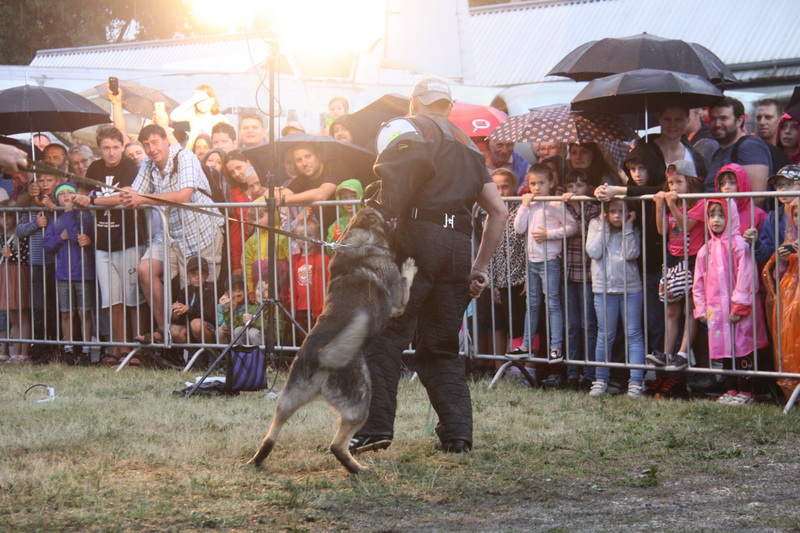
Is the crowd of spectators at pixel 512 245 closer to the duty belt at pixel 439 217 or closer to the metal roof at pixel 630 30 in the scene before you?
the duty belt at pixel 439 217

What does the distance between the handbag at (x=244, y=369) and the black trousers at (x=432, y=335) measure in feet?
7.17

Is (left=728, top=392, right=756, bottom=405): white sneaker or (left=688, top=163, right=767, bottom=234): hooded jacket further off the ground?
(left=688, top=163, right=767, bottom=234): hooded jacket

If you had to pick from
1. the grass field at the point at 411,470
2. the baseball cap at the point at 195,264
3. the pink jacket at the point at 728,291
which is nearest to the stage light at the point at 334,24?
the baseball cap at the point at 195,264

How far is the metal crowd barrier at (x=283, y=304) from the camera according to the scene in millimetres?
7797

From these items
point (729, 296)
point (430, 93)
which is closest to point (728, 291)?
point (729, 296)

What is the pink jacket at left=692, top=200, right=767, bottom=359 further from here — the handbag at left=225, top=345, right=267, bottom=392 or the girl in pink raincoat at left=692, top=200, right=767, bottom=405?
the handbag at left=225, top=345, right=267, bottom=392

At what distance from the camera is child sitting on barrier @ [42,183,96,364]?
32.9ft

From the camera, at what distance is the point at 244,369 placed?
25.2ft

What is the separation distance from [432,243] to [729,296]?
116 inches

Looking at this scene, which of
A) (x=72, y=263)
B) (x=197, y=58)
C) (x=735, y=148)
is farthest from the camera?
(x=197, y=58)

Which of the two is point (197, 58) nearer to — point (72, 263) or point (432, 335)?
point (72, 263)

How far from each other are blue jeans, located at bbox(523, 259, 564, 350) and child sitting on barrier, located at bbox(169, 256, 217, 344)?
9.95ft

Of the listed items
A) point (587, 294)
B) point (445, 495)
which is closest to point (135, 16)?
point (587, 294)

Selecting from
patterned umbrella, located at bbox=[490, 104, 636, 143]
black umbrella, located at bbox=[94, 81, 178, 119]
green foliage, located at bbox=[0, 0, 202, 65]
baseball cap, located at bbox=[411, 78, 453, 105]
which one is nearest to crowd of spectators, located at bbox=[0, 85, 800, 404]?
patterned umbrella, located at bbox=[490, 104, 636, 143]
